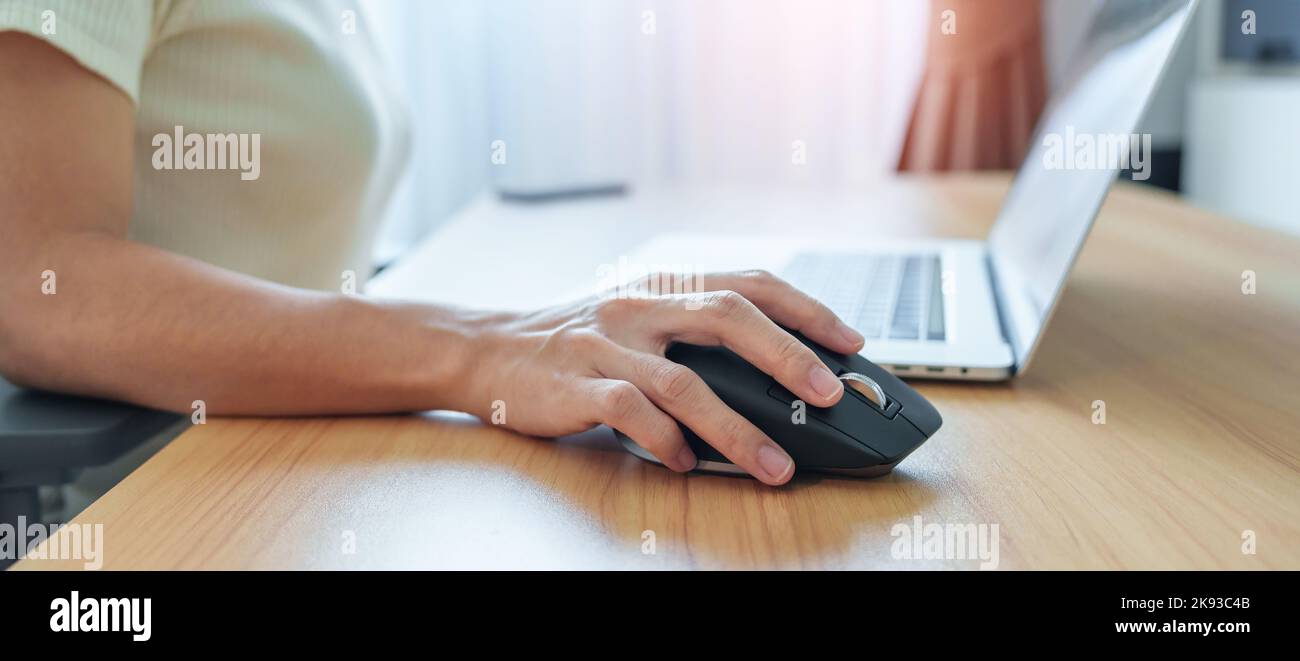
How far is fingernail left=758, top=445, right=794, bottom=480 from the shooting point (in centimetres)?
50

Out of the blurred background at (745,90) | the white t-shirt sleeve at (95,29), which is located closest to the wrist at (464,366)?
the white t-shirt sleeve at (95,29)

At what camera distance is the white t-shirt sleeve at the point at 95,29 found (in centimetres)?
58

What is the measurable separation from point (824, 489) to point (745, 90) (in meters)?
2.31

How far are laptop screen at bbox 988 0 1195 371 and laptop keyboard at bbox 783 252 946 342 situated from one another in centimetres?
6

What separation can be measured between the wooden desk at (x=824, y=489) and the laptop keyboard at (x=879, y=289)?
79 millimetres

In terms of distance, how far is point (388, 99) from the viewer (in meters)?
1.07

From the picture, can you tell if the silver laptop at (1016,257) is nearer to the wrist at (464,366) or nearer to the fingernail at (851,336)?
the fingernail at (851,336)

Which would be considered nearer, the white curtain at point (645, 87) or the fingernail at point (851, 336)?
the fingernail at point (851, 336)

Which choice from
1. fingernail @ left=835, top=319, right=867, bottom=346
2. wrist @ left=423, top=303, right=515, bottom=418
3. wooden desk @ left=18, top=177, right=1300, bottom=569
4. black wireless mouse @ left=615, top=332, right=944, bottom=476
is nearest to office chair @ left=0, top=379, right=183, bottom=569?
wooden desk @ left=18, top=177, right=1300, bottom=569

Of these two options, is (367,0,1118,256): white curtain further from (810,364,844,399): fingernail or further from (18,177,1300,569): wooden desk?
(810,364,844,399): fingernail

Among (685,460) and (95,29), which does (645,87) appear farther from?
(685,460)

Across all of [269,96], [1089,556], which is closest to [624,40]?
[269,96]

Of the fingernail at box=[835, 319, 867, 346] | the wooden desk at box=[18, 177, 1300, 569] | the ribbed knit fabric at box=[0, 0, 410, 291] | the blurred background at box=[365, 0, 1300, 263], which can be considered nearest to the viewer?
the wooden desk at box=[18, 177, 1300, 569]
